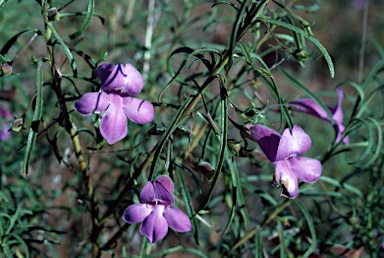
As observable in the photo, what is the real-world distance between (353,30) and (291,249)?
6.88 m

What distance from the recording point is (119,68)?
115 centimetres

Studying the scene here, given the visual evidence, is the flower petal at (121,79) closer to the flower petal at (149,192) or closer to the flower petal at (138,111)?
the flower petal at (138,111)

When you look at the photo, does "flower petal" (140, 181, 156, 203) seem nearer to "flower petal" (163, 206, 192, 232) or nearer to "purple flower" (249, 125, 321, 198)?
"flower petal" (163, 206, 192, 232)

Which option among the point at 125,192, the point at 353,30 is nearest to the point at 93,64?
the point at 125,192

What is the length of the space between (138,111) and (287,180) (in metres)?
0.37

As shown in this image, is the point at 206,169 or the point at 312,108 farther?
the point at 312,108

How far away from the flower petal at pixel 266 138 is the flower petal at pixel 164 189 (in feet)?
0.73

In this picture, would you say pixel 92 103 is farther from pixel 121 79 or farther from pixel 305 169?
pixel 305 169

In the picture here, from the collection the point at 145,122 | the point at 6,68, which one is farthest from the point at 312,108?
the point at 6,68

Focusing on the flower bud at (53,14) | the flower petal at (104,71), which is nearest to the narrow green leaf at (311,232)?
the flower petal at (104,71)

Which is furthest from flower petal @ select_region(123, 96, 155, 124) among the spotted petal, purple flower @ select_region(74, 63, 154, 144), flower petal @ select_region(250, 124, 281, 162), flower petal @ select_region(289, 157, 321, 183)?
the spotted petal

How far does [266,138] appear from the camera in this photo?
120 cm

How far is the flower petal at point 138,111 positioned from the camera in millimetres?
1171

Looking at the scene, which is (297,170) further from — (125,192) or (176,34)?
(176,34)
